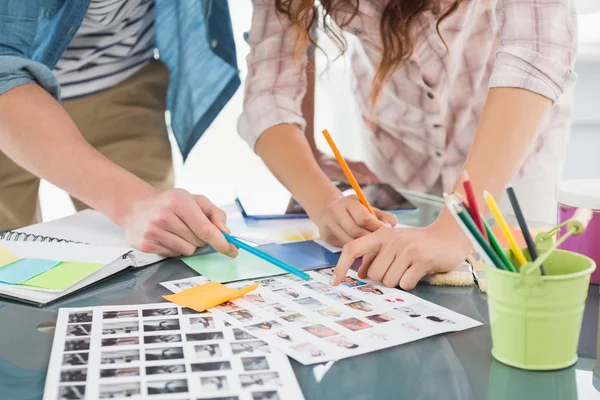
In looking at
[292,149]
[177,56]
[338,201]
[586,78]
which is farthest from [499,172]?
[586,78]

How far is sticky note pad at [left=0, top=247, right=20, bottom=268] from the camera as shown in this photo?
0.88m

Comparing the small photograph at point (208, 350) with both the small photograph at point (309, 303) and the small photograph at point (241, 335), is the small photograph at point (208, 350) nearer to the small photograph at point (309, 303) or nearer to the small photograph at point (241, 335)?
the small photograph at point (241, 335)

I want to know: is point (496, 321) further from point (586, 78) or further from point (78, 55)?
point (586, 78)

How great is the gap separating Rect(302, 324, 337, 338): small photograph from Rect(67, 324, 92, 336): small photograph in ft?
0.68

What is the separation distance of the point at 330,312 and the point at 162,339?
17 cm

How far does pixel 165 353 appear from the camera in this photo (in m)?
0.63

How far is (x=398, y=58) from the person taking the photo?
1.14 meters

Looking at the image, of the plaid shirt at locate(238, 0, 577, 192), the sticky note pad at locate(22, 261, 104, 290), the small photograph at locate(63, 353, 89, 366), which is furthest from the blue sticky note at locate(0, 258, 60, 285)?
the plaid shirt at locate(238, 0, 577, 192)

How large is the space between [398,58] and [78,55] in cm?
58

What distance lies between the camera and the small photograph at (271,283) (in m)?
0.81

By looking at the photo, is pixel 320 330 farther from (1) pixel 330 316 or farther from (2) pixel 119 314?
(2) pixel 119 314

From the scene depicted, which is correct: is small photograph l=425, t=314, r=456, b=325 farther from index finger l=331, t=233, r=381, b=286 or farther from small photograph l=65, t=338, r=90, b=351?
small photograph l=65, t=338, r=90, b=351

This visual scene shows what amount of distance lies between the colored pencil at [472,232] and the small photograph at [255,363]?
0.20 metres

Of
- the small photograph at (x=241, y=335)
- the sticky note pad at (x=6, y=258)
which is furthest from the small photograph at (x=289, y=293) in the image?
the sticky note pad at (x=6, y=258)
